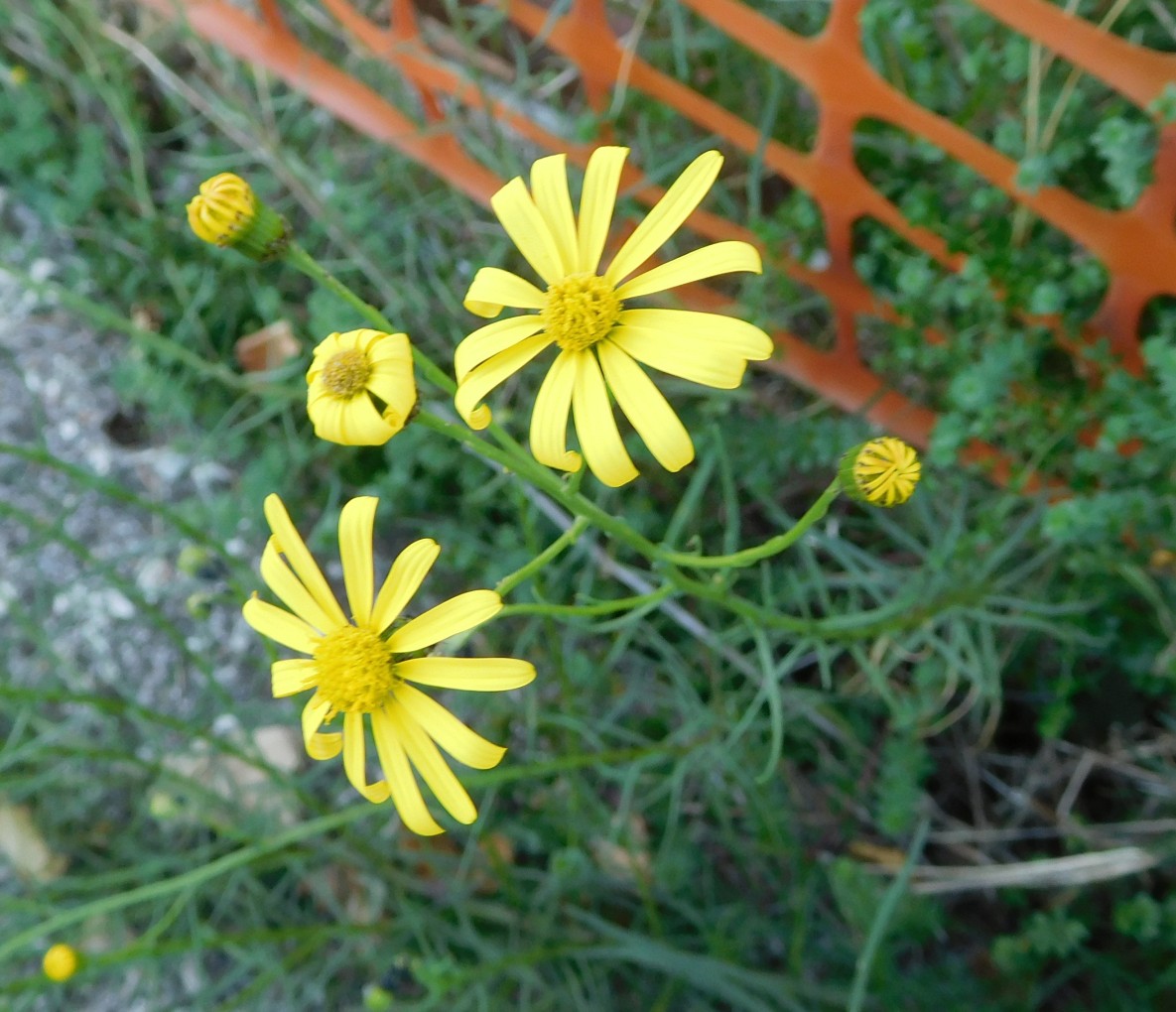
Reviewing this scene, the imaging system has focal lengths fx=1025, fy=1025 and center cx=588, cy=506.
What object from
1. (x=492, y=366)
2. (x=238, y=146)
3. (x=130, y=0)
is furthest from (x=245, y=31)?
(x=492, y=366)

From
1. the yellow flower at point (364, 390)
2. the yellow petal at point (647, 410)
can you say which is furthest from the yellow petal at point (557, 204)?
the yellow flower at point (364, 390)

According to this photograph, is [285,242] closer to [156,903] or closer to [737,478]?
[737,478]

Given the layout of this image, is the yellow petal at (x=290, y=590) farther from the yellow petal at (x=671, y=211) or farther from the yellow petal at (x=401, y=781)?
the yellow petal at (x=671, y=211)

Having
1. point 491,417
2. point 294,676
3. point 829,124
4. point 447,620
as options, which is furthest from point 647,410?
point 829,124

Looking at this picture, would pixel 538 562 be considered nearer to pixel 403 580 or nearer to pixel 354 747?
pixel 403 580

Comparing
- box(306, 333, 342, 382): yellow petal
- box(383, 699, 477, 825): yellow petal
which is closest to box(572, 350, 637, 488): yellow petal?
box(306, 333, 342, 382): yellow petal

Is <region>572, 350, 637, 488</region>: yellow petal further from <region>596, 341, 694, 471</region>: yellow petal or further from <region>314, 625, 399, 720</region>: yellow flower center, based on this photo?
<region>314, 625, 399, 720</region>: yellow flower center
